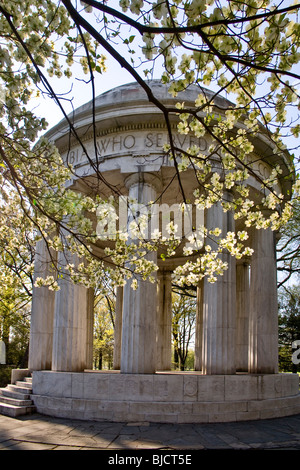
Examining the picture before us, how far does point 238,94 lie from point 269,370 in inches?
584

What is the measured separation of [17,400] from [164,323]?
584 inches

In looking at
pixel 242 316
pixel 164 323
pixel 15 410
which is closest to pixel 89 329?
pixel 164 323

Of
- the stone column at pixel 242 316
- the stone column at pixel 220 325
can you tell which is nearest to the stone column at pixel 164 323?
the stone column at pixel 242 316

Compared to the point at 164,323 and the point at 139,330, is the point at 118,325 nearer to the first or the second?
the point at 164,323

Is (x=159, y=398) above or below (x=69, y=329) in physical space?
below

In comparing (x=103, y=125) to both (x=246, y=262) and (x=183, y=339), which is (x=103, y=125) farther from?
(x=183, y=339)

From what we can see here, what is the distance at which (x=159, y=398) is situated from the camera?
14.5m

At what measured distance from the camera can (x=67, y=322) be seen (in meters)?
Answer: 17.9

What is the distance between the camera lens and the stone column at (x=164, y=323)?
2855 centimetres

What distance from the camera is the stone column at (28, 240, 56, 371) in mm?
19688

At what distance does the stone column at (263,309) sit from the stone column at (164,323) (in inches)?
401

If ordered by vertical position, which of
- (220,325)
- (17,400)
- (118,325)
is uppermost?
(220,325)

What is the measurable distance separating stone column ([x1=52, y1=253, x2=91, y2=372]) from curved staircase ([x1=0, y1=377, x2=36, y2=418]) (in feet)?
5.20

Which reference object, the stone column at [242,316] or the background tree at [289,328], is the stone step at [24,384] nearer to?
the stone column at [242,316]
